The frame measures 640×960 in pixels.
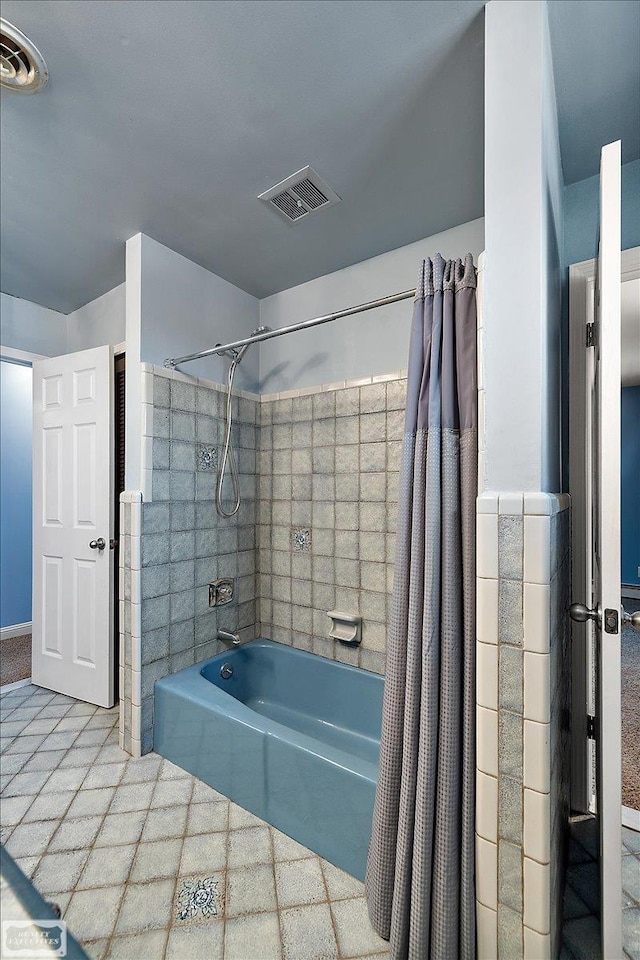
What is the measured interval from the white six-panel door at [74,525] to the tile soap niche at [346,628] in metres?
1.16

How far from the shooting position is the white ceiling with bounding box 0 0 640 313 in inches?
42.8

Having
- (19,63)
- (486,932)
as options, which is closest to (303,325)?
(19,63)

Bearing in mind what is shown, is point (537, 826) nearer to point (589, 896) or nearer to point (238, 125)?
point (589, 896)

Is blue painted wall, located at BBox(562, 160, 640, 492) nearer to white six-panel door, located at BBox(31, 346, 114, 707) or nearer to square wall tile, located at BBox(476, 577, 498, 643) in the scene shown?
square wall tile, located at BBox(476, 577, 498, 643)

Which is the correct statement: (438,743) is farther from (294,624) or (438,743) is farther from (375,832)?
(294,624)

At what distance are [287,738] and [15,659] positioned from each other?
8.21 feet

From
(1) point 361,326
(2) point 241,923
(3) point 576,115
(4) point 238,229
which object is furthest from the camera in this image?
(1) point 361,326

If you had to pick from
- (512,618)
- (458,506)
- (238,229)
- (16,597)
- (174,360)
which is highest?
(238,229)

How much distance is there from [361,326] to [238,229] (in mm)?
719

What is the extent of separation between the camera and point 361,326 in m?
2.18

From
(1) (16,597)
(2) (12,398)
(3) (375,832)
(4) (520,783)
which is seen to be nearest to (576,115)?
(4) (520,783)

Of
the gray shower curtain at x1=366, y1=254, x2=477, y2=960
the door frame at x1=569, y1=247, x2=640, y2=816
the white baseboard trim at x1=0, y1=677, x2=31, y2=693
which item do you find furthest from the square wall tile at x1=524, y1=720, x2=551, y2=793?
the white baseboard trim at x1=0, y1=677, x2=31, y2=693

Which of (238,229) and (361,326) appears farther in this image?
(361,326)

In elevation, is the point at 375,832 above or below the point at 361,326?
below
